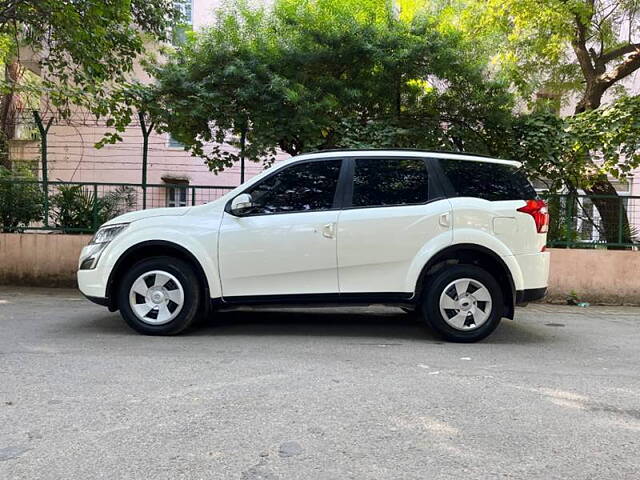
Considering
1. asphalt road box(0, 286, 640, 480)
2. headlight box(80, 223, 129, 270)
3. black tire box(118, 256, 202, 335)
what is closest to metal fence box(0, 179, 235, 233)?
asphalt road box(0, 286, 640, 480)

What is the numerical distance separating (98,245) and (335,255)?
2407 millimetres

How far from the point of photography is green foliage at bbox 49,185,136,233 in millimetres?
9453

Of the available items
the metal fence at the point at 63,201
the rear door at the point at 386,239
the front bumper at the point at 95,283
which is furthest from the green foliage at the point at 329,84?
the front bumper at the point at 95,283

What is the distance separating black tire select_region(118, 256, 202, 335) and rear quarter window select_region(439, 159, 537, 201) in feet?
9.13

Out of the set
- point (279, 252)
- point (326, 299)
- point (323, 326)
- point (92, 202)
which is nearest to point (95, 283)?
point (279, 252)

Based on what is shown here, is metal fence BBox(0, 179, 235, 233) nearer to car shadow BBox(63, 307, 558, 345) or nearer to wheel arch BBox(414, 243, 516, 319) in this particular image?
car shadow BBox(63, 307, 558, 345)

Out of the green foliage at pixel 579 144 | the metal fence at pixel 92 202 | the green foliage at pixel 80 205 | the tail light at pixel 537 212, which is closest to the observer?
the tail light at pixel 537 212

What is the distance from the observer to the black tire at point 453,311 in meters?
5.43

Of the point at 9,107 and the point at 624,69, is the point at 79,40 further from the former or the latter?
the point at 624,69

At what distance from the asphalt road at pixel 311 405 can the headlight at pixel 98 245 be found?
762mm

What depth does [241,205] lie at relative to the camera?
5457 millimetres

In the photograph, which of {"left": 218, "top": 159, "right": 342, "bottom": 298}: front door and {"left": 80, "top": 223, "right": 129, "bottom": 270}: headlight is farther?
{"left": 80, "top": 223, "right": 129, "bottom": 270}: headlight

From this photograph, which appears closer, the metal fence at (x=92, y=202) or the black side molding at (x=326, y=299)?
the black side molding at (x=326, y=299)

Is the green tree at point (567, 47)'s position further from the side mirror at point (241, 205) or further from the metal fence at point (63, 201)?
the metal fence at point (63, 201)
